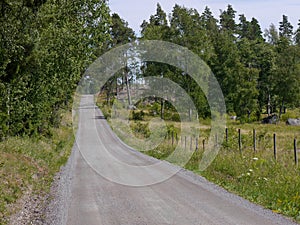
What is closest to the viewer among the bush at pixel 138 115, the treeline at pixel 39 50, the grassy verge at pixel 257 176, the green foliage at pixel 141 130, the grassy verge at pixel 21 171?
the grassy verge at pixel 257 176

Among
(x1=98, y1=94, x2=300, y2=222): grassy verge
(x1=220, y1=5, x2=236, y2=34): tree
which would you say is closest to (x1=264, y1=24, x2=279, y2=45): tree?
(x1=220, y1=5, x2=236, y2=34): tree

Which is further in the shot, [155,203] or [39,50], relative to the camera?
[39,50]

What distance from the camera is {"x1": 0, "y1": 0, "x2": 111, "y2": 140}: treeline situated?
16.6m

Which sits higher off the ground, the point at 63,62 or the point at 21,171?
the point at 63,62

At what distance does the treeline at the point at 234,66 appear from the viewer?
1962 inches

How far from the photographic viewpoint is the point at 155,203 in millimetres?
10766

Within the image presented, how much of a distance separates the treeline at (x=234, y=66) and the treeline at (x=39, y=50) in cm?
2147

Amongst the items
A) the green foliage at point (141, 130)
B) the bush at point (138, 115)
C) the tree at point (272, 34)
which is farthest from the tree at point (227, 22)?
the green foliage at point (141, 130)

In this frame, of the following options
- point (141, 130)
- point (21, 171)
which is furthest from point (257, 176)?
point (141, 130)

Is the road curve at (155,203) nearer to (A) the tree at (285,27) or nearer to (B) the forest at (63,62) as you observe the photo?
(B) the forest at (63,62)

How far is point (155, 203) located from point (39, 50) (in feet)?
39.7

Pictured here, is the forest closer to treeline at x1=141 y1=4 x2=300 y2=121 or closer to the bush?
treeline at x1=141 y1=4 x2=300 y2=121

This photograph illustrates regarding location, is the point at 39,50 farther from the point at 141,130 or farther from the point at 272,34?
the point at 272,34

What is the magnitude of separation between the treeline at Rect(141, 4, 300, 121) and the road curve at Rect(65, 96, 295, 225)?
31739 millimetres
